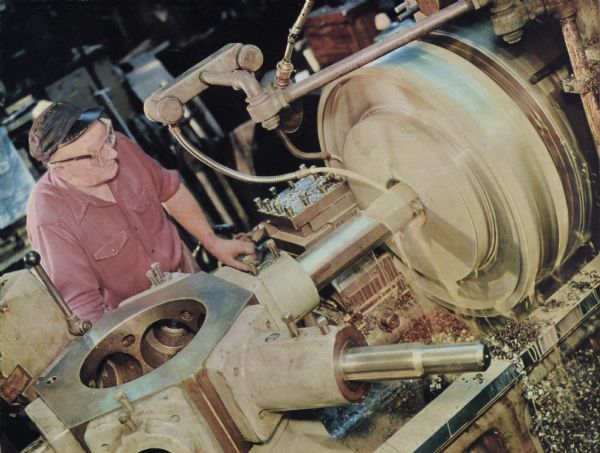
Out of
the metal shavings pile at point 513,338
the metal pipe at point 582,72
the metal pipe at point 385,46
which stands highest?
the metal pipe at point 385,46

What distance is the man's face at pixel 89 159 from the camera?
271 centimetres

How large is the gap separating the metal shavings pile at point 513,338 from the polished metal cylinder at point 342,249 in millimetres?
613

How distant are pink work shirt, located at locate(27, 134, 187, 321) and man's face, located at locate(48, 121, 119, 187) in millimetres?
83

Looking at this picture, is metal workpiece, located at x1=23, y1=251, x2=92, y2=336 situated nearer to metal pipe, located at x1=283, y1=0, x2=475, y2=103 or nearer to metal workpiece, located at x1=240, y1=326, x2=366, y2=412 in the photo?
metal workpiece, located at x1=240, y1=326, x2=366, y2=412

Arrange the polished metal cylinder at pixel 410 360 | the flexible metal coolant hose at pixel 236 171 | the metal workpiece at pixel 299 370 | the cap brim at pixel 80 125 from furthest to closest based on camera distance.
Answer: the cap brim at pixel 80 125 < the flexible metal coolant hose at pixel 236 171 < the metal workpiece at pixel 299 370 < the polished metal cylinder at pixel 410 360

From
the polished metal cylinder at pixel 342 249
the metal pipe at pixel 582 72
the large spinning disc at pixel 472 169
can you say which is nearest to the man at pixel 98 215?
the polished metal cylinder at pixel 342 249

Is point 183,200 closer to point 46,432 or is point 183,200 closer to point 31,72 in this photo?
point 46,432

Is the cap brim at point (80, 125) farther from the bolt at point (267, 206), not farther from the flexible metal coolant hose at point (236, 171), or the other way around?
the bolt at point (267, 206)

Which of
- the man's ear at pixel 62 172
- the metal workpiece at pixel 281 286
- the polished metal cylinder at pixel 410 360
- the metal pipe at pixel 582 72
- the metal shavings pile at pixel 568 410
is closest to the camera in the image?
the polished metal cylinder at pixel 410 360

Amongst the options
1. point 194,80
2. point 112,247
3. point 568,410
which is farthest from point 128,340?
point 568,410

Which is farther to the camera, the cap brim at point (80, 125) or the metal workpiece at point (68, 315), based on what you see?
the cap brim at point (80, 125)

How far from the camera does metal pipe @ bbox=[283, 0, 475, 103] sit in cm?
193

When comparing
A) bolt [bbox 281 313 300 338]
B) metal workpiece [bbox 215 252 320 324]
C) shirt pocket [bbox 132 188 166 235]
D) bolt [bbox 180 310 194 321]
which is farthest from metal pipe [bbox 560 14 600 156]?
shirt pocket [bbox 132 188 166 235]

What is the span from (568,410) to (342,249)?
112 cm
